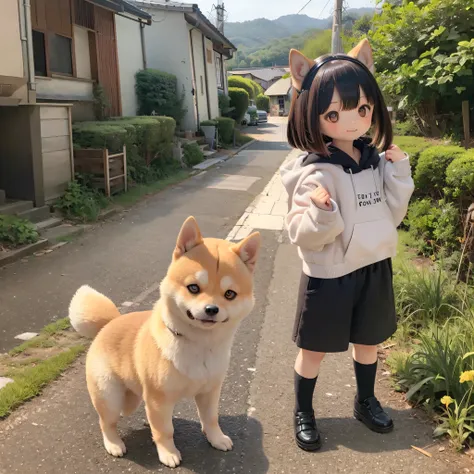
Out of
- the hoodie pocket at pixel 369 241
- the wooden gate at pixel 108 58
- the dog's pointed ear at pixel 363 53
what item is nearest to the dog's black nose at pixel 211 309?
the hoodie pocket at pixel 369 241

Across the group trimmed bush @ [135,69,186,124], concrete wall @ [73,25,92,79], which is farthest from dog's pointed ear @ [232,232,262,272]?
trimmed bush @ [135,69,186,124]

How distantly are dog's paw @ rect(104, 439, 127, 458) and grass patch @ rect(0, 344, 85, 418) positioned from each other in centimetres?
78

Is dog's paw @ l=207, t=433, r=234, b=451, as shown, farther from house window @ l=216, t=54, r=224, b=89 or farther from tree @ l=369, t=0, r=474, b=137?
house window @ l=216, t=54, r=224, b=89

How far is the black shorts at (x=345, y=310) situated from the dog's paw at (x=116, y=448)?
1110 millimetres

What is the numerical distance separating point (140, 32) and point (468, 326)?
15935 mm

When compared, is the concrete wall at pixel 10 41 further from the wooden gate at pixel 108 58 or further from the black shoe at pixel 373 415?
the black shoe at pixel 373 415

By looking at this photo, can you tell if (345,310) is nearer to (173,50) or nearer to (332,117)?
(332,117)

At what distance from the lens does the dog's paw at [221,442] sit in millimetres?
2672

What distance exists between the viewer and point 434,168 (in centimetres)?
554

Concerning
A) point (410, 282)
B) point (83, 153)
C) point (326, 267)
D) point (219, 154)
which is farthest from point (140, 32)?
point (326, 267)

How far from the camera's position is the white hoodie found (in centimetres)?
255

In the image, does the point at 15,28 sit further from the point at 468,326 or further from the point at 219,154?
the point at 219,154

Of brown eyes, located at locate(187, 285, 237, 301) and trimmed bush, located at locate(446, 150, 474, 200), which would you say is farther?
trimmed bush, located at locate(446, 150, 474, 200)

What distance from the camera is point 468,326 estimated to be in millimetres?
3344
